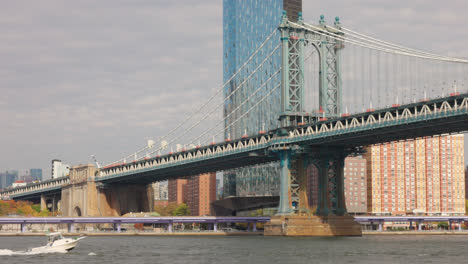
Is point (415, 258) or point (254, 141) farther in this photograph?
point (254, 141)

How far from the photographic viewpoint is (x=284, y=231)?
117062mm

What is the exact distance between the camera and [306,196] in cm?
12119

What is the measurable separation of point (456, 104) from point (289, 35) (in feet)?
122

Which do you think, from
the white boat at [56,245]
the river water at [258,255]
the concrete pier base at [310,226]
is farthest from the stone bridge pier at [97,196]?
Answer: the white boat at [56,245]

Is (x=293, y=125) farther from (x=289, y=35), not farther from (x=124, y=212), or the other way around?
(x=124, y=212)

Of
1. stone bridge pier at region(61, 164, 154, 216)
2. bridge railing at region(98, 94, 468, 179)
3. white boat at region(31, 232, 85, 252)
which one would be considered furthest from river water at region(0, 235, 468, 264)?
stone bridge pier at region(61, 164, 154, 216)

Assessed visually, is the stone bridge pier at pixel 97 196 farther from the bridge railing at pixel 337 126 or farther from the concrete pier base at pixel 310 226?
the concrete pier base at pixel 310 226

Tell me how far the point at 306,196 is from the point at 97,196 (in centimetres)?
7534

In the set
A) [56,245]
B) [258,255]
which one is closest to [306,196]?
[258,255]

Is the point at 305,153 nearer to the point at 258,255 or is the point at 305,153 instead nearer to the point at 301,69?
the point at 301,69

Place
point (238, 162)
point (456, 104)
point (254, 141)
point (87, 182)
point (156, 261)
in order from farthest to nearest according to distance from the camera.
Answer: point (87, 182), point (238, 162), point (254, 141), point (456, 104), point (156, 261)

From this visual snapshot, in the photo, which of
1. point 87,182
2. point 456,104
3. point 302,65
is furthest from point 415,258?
point 87,182

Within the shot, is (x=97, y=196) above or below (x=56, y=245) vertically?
above

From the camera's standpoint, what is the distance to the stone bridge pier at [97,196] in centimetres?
Answer: 18200
